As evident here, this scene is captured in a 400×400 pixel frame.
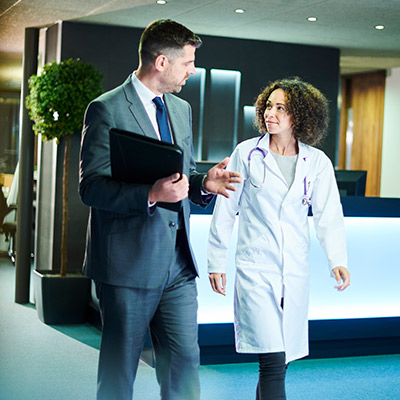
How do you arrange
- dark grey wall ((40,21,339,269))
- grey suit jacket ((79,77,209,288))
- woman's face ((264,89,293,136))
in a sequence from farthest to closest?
1. dark grey wall ((40,21,339,269))
2. woman's face ((264,89,293,136))
3. grey suit jacket ((79,77,209,288))

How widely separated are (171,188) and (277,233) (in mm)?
899

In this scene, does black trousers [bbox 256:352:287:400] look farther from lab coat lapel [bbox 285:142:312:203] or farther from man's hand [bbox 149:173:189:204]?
man's hand [bbox 149:173:189:204]

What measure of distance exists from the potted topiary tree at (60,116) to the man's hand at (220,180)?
3.42 metres

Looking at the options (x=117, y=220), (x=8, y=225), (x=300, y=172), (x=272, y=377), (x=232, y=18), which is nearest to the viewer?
(x=117, y=220)

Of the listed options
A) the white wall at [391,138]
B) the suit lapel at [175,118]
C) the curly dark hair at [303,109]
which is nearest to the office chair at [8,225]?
the curly dark hair at [303,109]

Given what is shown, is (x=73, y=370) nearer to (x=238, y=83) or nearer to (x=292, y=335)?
(x=292, y=335)

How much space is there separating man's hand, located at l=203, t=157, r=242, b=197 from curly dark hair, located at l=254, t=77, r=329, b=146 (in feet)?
2.63

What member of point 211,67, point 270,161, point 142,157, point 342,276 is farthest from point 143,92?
point 211,67

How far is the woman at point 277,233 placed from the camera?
9.02 ft

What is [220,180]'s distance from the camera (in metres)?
2.23

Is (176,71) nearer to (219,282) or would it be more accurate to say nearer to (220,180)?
(220,180)

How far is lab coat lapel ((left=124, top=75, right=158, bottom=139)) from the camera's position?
7.22 feet

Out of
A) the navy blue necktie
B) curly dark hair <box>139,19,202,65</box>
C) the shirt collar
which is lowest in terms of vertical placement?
the navy blue necktie

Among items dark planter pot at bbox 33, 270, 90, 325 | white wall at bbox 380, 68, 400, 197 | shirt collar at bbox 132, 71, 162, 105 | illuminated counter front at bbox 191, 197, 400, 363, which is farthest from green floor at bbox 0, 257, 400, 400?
white wall at bbox 380, 68, 400, 197
